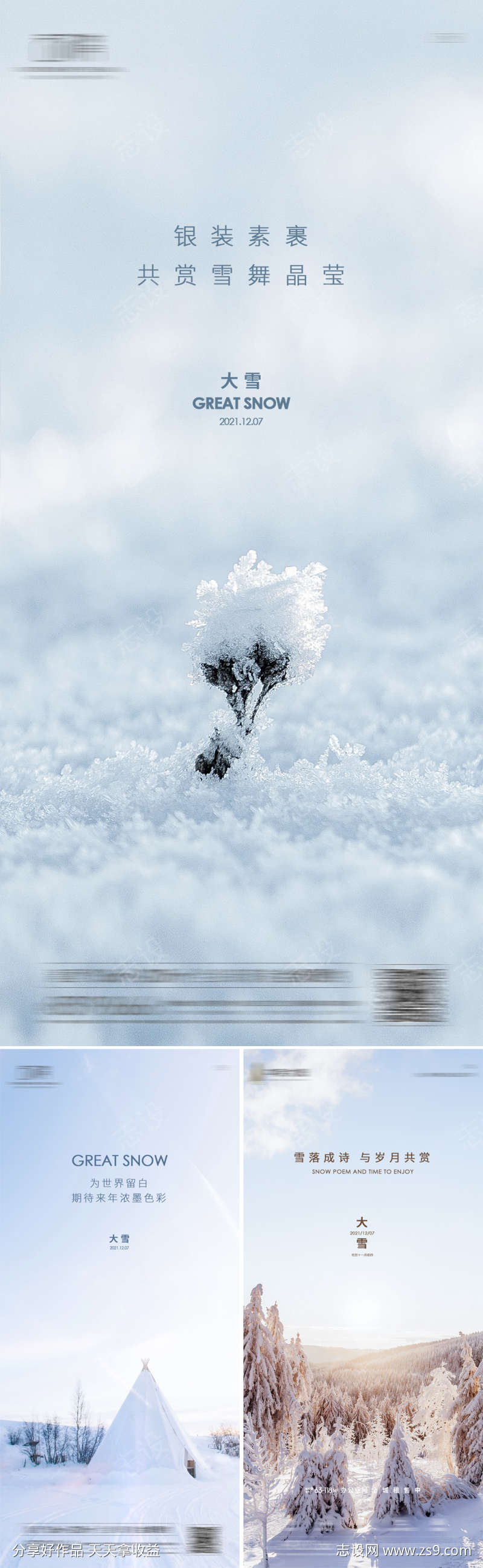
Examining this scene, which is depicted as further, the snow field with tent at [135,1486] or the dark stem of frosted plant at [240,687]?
the dark stem of frosted plant at [240,687]

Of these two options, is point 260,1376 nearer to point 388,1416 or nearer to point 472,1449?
point 388,1416

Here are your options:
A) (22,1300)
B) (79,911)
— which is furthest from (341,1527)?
(79,911)

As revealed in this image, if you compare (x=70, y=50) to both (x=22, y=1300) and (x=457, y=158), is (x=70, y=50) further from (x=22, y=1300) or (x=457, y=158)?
(x=22, y=1300)

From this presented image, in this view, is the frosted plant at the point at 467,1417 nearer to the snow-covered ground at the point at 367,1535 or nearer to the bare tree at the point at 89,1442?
the snow-covered ground at the point at 367,1535

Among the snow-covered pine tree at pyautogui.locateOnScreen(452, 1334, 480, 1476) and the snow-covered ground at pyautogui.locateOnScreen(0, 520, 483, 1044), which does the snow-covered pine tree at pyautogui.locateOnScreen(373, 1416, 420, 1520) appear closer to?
the snow-covered pine tree at pyautogui.locateOnScreen(452, 1334, 480, 1476)

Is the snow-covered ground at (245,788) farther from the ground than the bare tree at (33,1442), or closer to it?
farther from the ground

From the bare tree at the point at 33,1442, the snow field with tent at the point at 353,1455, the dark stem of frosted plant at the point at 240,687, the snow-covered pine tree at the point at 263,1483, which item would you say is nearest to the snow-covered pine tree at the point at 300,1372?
the snow field with tent at the point at 353,1455

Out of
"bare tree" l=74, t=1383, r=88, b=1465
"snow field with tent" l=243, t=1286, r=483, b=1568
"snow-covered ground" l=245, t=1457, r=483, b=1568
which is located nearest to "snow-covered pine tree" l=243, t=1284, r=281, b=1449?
"snow field with tent" l=243, t=1286, r=483, b=1568
